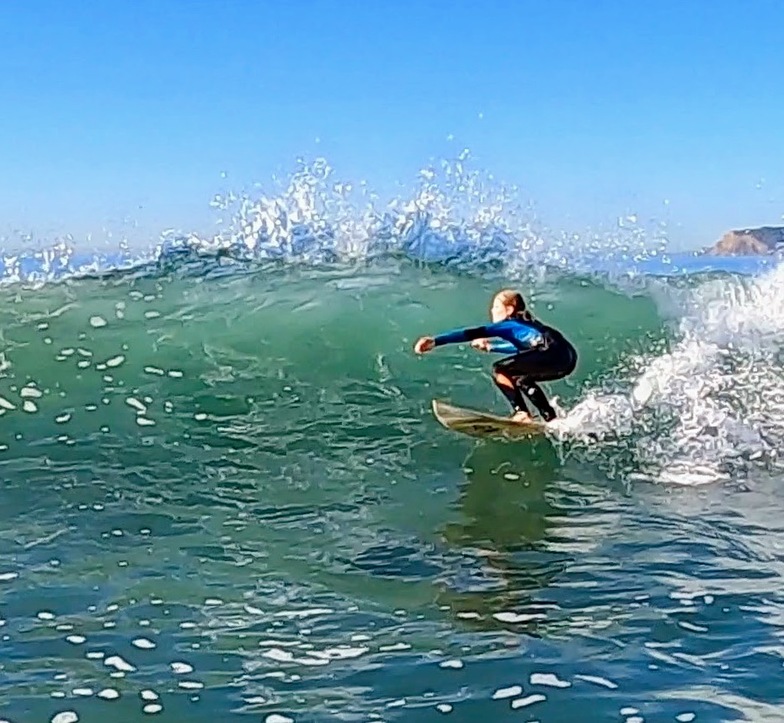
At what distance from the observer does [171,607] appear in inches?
235

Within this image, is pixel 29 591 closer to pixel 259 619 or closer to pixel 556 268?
pixel 259 619

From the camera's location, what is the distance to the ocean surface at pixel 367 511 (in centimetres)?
488

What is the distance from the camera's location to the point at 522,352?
10.0 meters

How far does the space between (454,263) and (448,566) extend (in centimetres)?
1262

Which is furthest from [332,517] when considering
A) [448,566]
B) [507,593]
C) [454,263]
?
[454,263]

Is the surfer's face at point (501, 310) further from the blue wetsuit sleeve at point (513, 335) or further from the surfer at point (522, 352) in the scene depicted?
the blue wetsuit sleeve at point (513, 335)

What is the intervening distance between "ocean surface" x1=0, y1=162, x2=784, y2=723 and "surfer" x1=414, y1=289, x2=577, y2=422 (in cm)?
42

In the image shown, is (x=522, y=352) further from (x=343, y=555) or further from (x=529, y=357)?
(x=343, y=555)

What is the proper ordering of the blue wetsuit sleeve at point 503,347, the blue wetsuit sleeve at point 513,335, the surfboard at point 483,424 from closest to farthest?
the blue wetsuit sleeve at point 513,335 < the blue wetsuit sleeve at point 503,347 < the surfboard at point 483,424

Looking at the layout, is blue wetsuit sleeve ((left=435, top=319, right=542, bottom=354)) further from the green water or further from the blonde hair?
the green water

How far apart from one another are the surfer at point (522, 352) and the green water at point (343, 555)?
429mm

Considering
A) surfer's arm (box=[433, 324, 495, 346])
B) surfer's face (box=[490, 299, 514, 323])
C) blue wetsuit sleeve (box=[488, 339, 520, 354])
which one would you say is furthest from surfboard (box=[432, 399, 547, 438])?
surfer's arm (box=[433, 324, 495, 346])

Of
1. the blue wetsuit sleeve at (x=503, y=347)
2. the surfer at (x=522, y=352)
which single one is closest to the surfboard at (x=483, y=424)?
the surfer at (x=522, y=352)

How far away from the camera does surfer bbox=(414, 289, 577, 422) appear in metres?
9.93
